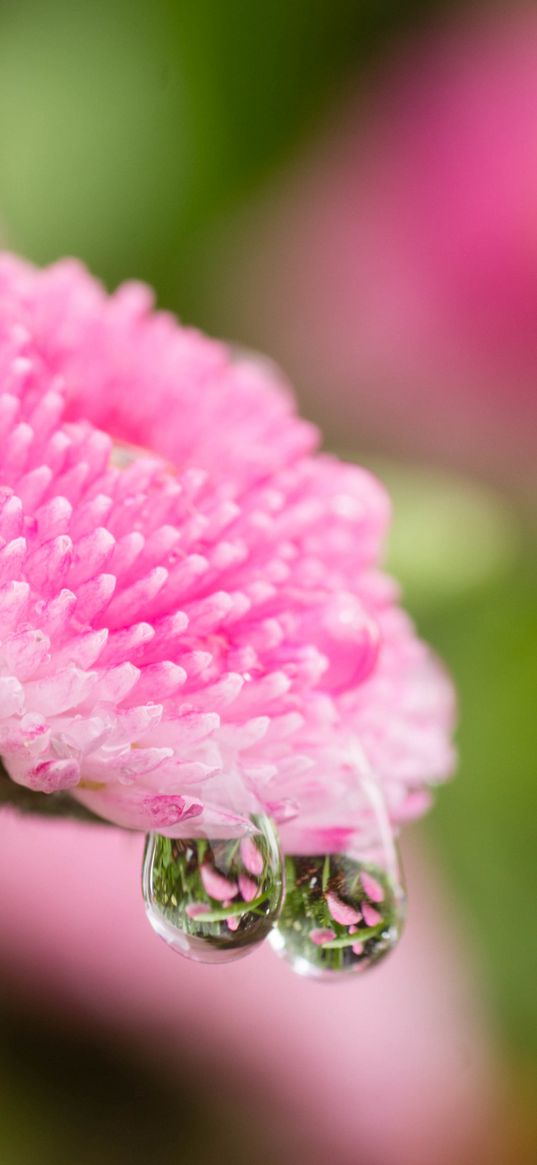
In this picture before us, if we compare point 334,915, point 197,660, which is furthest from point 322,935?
point 197,660

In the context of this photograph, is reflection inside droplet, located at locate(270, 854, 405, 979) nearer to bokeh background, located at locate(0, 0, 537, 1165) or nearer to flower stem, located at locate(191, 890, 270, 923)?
flower stem, located at locate(191, 890, 270, 923)

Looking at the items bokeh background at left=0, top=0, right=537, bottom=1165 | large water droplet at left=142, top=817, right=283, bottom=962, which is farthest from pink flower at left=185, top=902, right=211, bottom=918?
bokeh background at left=0, top=0, right=537, bottom=1165

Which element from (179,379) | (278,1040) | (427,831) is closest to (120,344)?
(179,379)

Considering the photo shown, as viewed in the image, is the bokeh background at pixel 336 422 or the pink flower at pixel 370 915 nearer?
the pink flower at pixel 370 915

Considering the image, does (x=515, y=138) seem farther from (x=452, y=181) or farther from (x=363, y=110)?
(x=363, y=110)

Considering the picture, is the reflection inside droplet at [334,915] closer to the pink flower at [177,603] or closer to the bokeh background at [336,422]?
the pink flower at [177,603]

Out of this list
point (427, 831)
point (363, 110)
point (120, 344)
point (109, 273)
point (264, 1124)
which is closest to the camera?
point (120, 344)

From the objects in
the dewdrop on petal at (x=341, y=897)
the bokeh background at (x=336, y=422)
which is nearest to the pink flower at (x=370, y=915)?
the dewdrop on petal at (x=341, y=897)

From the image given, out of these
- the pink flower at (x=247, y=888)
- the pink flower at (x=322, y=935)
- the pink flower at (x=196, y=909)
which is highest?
the pink flower at (x=247, y=888)
